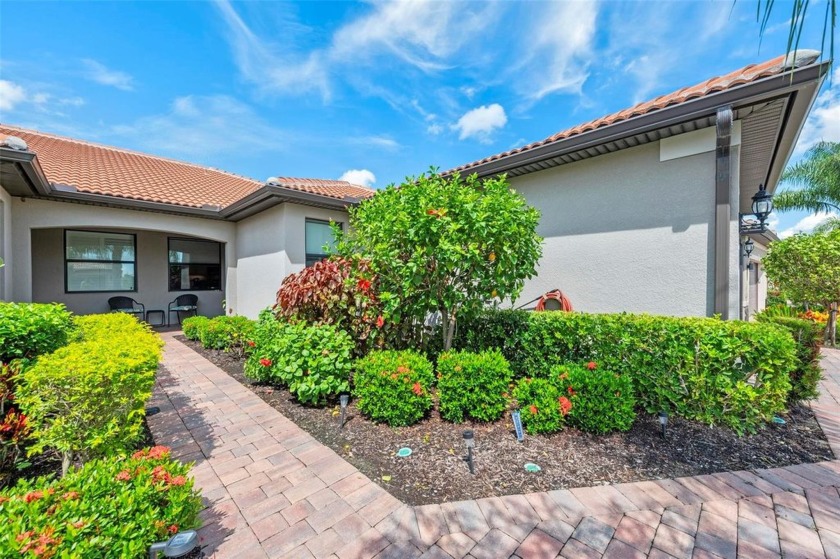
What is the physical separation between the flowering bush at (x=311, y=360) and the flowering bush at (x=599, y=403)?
2.74 m

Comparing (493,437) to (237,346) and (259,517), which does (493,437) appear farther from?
(237,346)

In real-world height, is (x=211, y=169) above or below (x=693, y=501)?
above

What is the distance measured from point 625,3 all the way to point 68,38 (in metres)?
8.99

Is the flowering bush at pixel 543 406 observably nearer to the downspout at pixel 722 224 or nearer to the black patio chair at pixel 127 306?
the downspout at pixel 722 224

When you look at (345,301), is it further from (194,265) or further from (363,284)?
(194,265)

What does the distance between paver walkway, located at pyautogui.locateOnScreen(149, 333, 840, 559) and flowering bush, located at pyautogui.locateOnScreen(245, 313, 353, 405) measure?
1.02 m

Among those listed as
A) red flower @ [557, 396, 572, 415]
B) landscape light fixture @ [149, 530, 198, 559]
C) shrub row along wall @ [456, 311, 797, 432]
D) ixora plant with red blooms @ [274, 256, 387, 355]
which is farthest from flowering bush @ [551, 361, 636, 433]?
landscape light fixture @ [149, 530, 198, 559]

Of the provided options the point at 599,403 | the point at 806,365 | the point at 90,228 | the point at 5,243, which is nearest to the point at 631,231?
the point at 806,365

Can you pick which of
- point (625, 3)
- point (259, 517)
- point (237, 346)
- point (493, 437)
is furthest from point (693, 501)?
point (237, 346)

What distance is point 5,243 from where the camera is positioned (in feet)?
20.5

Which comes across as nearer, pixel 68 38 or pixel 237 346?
pixel 68 38

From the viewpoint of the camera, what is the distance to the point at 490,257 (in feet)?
14.2

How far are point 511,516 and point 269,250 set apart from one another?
7.58m

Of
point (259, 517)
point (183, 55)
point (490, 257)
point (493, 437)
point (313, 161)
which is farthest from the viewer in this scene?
point (313, 161)
